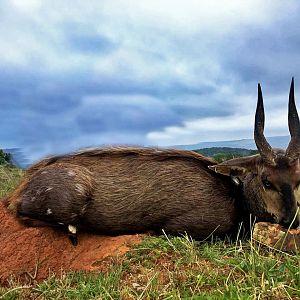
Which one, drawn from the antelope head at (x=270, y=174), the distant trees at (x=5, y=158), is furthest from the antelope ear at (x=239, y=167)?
the distant trees at (x=5, y=158)

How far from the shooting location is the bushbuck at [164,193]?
6.75 m

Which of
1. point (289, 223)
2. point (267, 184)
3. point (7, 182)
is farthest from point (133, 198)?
point (7, 182)

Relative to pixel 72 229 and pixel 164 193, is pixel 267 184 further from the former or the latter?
pixel 72 229

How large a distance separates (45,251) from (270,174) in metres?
3.14

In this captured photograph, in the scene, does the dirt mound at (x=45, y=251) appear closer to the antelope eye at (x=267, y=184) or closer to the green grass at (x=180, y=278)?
the green grass at (x=180, y=278)

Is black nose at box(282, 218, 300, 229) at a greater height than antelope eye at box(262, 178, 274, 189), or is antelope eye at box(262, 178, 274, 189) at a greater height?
antelope eye at box(262, 178, 274, 189)

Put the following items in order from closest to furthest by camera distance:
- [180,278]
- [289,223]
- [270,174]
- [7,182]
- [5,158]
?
1. [180,278]
2. [289,223]
3. [270,174]
4. [7,182]
5. [5,158]

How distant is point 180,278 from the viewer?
4.38m

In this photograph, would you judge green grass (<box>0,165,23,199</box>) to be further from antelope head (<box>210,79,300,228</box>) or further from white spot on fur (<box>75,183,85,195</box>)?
antelope head (<box>210,79,300,228</box>)

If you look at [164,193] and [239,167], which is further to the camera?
[239,167]

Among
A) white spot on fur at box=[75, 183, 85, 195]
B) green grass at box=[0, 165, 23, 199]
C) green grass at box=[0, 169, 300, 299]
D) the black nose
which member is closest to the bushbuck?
white spot on fur at box=[75, 183, 85, 195]

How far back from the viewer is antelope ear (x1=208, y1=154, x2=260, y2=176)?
701 cm

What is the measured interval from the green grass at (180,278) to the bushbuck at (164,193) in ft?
3.76

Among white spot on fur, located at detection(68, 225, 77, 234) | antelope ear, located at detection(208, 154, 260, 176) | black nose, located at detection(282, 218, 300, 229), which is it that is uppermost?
antelope ear, located at detection(208, 154, 260, 176)
